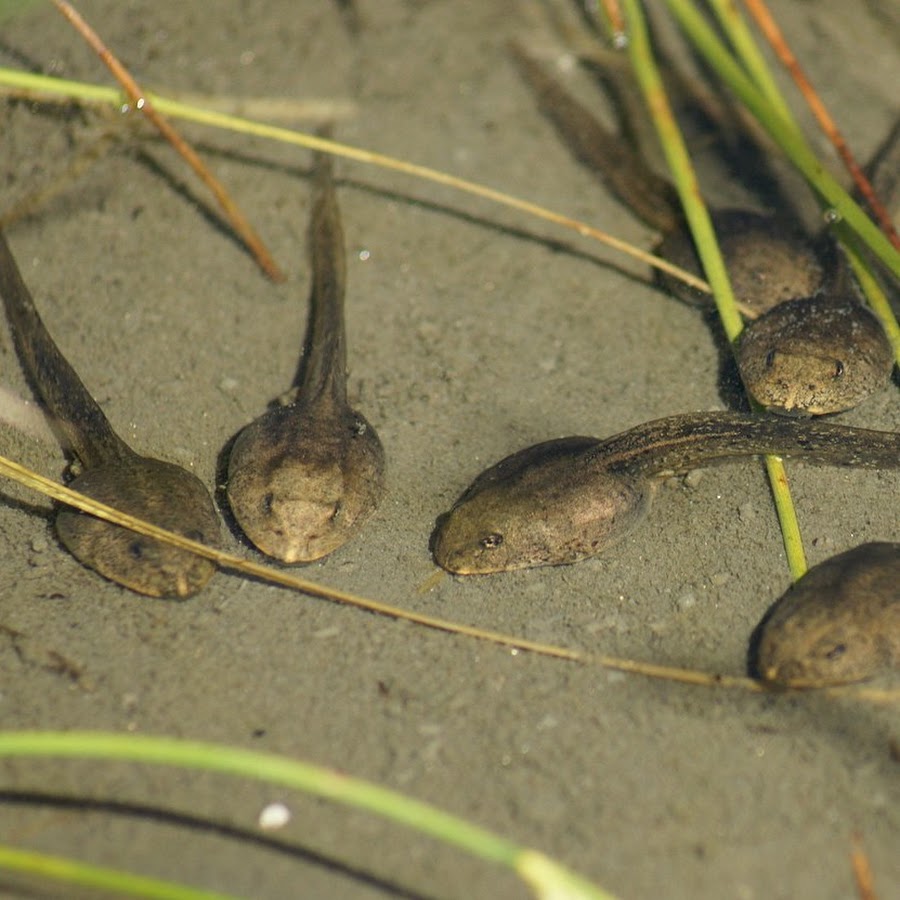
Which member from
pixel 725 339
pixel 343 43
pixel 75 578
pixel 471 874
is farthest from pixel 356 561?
pixel 343 43

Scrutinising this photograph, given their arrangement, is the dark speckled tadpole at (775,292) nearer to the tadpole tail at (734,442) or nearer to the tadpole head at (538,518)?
the tadpole tail at (734,442)

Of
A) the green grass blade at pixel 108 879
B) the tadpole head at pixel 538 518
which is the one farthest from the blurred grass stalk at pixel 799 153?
the green grass blade at pixel 108 879

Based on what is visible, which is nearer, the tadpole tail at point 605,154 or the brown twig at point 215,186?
the brown twig at point 215,186

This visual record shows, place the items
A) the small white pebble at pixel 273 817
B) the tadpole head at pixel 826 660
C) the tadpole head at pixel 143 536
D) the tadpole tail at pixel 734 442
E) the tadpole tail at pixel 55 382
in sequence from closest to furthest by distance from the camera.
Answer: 1. the small white pebble at pixel 273 817
2. the tadpole head at pixel 826 660
3. the tadpole head at pixel 143 536
4. the tadpole tail at pixel 734 442
5. the tadpole tail at pixel 55 382

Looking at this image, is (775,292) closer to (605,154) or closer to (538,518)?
(605,154)

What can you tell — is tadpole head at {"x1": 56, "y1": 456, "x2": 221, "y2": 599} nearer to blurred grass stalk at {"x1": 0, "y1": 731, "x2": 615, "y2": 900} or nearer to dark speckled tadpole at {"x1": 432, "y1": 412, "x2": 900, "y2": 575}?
dark speckled tadpole at {"x1": 432, "y1": 412, "x2": 900, "y2": 575}

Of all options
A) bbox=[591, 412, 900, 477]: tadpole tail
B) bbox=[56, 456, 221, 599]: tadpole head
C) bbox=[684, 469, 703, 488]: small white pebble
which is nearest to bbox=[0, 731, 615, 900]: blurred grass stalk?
bbox=[56, 456, 221, 599]: tadpole head

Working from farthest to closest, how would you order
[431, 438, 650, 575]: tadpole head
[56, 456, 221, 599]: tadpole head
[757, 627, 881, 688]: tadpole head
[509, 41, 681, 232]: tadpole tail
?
[509, 41, 681, 232]: tadpole tail, [431, 438, 650, 575]: tadpole head, [56, 456, 221, 599]: tadpole head, [757, 627, 881, 688]: tadpole head
